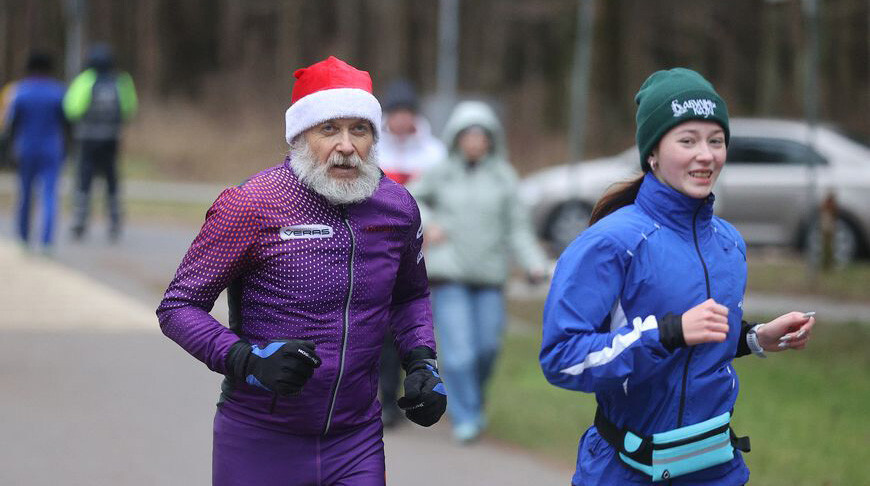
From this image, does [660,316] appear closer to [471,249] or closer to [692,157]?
[692,157]

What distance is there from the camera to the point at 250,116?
42188 millimetres

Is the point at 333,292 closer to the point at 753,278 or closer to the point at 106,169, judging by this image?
the point at 753,278

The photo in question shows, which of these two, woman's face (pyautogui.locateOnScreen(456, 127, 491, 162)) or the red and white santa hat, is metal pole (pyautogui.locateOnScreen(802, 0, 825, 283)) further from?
the red and white santa hat

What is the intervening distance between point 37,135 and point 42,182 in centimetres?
52

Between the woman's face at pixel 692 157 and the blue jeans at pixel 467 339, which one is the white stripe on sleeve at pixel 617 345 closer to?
the woman's face at pixel 692 157

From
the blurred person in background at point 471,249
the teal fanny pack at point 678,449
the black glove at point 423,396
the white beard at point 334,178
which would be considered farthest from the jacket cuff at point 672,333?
the blurred person in background at point 471,249

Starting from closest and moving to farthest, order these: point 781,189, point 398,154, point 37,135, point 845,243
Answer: point 398,154, point 37,135, point 845,243, point 781,189

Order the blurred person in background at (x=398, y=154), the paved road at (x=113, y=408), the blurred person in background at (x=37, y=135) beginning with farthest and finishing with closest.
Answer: the blurred person in background at (x=37, y=135) → the blurred person in background at (x=398, y=154) → the paved road at (x=113, y=408)

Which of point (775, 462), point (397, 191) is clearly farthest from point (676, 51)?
point (397, 191)

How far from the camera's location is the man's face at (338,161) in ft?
13.5

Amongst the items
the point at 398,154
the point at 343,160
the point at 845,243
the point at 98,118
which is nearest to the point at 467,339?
the point at 398,154

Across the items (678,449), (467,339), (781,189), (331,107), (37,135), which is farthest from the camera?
(781,189)

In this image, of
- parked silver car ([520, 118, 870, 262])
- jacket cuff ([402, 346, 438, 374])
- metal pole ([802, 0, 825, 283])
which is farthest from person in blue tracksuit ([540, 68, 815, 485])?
parked silver car ([520, 118, 870, 262])

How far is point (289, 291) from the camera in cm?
407
